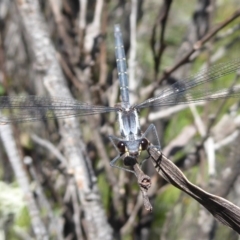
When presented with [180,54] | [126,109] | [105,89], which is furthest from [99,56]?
[126,109]

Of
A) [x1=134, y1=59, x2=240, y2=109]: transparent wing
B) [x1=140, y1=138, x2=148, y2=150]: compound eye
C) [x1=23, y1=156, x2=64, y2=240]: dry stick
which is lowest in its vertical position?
[x1=23, y1=156, x2=64, y2=240]: dry stick

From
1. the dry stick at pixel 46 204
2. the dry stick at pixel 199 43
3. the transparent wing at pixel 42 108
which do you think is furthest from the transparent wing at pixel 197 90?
the dry stick at pixel 46 204

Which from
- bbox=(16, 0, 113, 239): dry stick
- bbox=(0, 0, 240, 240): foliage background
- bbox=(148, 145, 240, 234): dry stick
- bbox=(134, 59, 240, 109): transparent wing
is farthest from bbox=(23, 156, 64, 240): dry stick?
bbox=(148, 145, 240, 234): dry stick

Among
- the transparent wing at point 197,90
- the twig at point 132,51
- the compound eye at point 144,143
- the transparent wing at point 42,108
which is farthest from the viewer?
the twig at point 132,51

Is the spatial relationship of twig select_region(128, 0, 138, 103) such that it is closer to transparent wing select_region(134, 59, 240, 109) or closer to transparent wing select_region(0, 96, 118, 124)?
transparent wing select_region(134, 59, 240, 109)

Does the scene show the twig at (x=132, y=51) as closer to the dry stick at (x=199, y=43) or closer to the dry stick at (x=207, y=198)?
the dry stick at (x=199, y=43)

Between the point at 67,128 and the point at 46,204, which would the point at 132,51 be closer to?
the point at 67,128

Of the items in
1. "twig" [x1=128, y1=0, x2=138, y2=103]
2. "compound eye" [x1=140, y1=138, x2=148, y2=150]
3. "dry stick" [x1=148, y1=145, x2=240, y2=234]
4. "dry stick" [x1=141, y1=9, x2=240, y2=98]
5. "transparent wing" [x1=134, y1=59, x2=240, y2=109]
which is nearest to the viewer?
"dry stick" [x1=148, y1=145, x2=240, y2=234]
